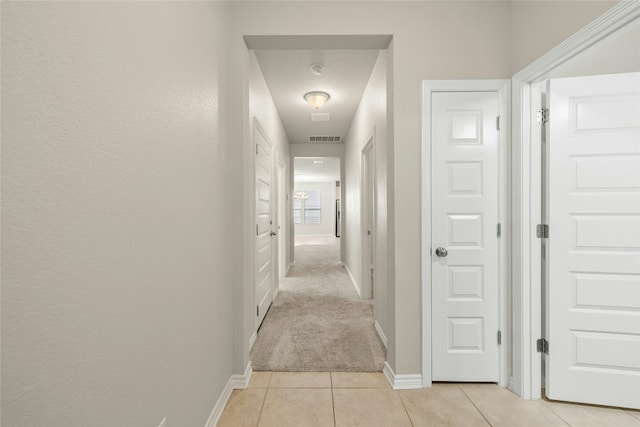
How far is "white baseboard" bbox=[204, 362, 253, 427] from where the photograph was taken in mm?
1657

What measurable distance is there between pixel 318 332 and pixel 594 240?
7.56ft

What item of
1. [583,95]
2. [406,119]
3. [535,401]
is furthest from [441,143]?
[535,401]

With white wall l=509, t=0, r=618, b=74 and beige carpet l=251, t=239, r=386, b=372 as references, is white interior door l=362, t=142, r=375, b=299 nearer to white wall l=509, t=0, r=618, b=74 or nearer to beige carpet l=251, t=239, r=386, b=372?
beige carpet l=251, t=239, r=386, b=372

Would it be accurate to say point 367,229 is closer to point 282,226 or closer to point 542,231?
point 282,226

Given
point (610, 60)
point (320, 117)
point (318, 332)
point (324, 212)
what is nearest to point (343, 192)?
point (320, 117)

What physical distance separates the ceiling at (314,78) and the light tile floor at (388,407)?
2745mm

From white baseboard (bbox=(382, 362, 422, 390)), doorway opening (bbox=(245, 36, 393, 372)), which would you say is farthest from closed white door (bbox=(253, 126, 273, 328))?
white baseboard (bbox=(382, 362, 422, 390))

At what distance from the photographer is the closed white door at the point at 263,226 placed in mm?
2877

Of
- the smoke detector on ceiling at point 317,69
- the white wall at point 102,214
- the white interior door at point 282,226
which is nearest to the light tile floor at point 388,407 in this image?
the white wall at point 102,214

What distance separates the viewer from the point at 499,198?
202 cm

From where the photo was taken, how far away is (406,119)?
6.63ft

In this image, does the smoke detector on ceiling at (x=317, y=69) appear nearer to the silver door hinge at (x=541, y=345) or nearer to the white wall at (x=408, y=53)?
the white wall at (x=408, y=53)

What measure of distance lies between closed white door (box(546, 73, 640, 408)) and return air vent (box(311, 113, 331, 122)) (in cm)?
302

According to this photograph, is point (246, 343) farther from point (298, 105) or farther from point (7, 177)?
point (298, 105)
